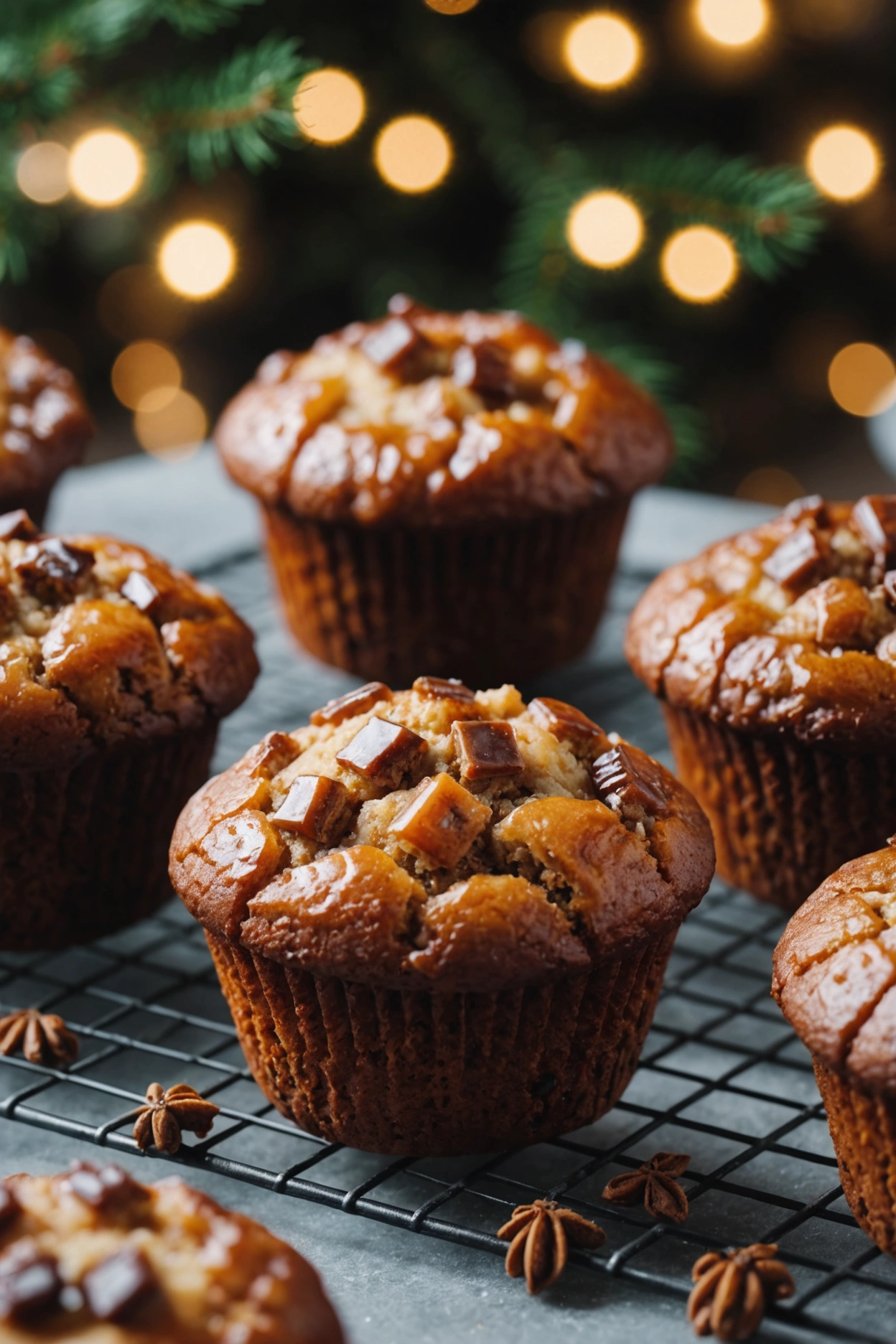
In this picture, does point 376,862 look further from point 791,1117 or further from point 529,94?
point 529,94

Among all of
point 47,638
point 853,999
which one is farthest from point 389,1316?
point 47,638

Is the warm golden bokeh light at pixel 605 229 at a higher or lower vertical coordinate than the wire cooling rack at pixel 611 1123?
higher

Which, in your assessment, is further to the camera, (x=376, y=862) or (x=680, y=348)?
(x=680, y=348)

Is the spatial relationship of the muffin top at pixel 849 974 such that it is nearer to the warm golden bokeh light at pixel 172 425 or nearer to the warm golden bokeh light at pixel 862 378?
the warm golden bokeh light at pixel 862 378

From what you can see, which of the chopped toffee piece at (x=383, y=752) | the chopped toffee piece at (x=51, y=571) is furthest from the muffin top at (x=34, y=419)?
the chopped toffee piece at (x=383, y=752)

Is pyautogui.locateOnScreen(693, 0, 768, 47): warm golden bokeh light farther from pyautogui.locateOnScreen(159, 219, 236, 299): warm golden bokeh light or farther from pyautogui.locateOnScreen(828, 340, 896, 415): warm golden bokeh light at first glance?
pyautogui.locateOnScreen(159, 219, 236, 299): warm golden bokeh light

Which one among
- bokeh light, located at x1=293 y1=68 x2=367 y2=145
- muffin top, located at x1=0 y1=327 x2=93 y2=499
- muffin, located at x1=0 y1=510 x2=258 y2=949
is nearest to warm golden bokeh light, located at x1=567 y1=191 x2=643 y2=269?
bokeh light, located at x1=293 y1=68 x2=367 y2=145
